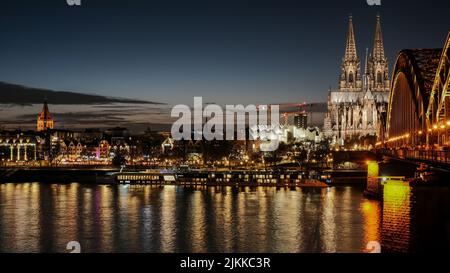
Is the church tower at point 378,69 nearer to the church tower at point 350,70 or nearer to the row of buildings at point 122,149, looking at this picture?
the church tower at point 350,70

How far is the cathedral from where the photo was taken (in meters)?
108

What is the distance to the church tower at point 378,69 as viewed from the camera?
114125mm

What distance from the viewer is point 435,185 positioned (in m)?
16.3

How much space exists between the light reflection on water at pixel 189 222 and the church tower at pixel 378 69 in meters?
76.7

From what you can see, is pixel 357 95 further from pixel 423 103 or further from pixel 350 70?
pixel 423 103

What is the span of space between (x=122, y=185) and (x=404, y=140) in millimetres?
25106

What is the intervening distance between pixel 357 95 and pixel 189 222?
9170cm

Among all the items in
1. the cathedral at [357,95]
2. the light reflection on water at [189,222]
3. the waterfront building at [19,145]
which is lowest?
the light reflection on water at [189,222]

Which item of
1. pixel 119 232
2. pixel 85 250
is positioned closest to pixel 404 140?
pixel 119 232

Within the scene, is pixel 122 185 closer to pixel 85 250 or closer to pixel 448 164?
pixel 85 250

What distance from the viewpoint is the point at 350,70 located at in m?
117

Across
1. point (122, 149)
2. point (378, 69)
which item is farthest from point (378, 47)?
point (122, 149)

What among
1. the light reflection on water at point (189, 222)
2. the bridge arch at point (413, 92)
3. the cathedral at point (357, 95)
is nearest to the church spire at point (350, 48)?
the cathedral at point (357, 95)
